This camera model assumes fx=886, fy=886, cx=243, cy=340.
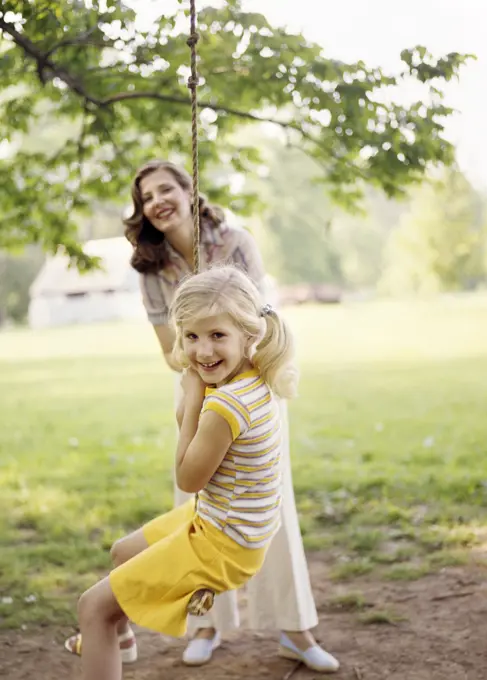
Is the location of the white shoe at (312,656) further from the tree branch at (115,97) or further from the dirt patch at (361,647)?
the tree branch at (115,97)

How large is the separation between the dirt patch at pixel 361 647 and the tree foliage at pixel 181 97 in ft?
6.61

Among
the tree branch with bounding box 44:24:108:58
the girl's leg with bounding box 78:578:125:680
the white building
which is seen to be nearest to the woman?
the girl's leg with bounding box 78:578:125:680

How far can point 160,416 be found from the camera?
10.1 meters

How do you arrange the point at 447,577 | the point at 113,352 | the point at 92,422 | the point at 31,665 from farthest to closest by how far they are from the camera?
1. the point at 113,352
2. the point at 92,422
3. the point at 447,577
4. the point at 31,665

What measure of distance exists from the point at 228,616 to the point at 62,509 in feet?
8.28

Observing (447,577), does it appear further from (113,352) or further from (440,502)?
(113,352)

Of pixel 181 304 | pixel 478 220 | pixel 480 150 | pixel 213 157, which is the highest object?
pixel 480 150

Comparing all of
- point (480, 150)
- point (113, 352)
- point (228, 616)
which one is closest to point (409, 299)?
point (480, 150)

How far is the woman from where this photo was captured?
3.07 meters

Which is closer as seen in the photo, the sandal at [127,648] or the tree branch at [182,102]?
the sandal at [127,648]

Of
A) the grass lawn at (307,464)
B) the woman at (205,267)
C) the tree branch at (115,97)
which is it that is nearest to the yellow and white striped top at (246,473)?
the woman at (205,267)

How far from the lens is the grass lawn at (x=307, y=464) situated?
4.50 meters

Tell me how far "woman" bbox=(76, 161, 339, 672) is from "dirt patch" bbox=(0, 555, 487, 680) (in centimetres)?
9

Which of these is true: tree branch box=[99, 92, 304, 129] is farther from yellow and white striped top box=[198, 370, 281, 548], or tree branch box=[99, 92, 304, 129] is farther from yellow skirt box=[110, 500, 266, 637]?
yellow skirt box=[110, 500, 266, 637]
